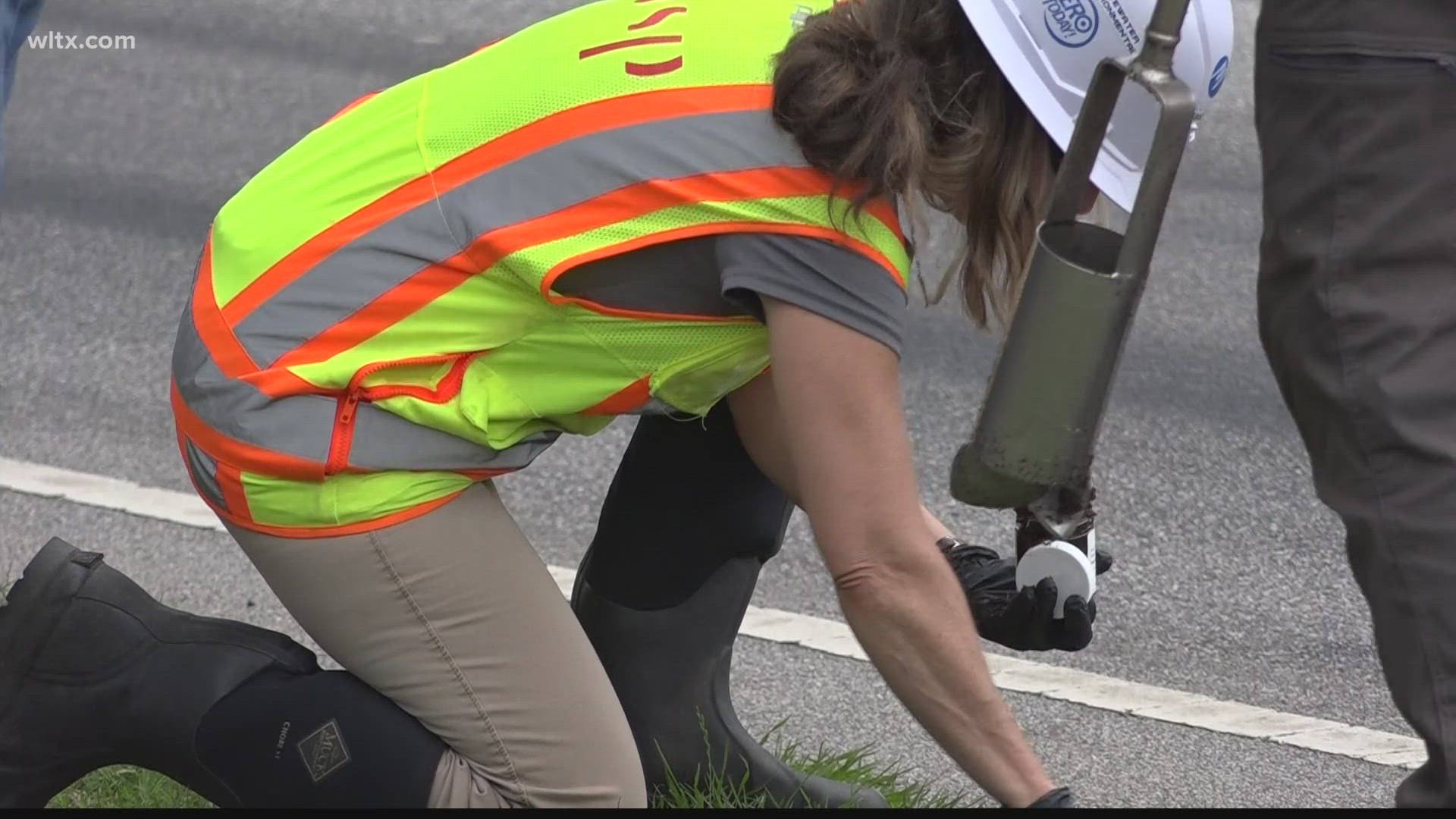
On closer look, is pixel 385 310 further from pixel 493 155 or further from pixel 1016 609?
pixel 1016 609

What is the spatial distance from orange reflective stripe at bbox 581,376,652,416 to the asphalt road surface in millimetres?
384

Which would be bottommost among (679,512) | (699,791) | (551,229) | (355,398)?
(699,791)

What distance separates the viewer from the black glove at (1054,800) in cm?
213

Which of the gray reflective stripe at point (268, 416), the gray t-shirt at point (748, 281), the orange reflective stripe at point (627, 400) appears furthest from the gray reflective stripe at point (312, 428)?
the gray t-shirt at point (748, 281)

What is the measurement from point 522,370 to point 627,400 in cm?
13

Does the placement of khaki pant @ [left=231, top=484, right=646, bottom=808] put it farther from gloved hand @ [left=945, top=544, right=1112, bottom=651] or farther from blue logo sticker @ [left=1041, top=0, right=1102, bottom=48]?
blue logo sticker @ [left=1041, top=0, right=1102, bottom=48]

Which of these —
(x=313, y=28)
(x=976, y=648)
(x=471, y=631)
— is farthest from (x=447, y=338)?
(x=313, y=28)

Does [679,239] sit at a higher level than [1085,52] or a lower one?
lower

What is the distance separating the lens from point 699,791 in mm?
2930

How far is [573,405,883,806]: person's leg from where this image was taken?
113 inches

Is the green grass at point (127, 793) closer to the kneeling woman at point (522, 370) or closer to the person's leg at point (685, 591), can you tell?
the kneeling woman at point (522, 370)

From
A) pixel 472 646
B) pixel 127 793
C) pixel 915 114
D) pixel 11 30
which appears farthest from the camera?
pixel 127 793

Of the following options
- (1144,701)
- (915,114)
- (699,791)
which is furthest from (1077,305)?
(1144,701)

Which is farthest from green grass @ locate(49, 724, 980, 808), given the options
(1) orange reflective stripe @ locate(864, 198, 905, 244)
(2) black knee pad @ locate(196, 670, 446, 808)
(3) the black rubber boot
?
(1) orange reflective stripe @ locate(864, 198, 905, 244)
